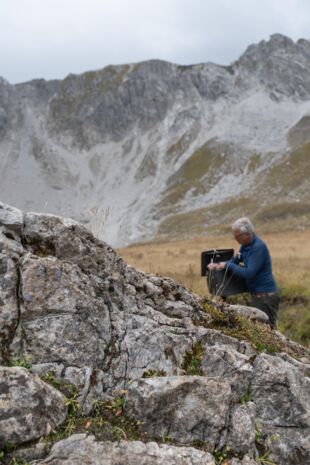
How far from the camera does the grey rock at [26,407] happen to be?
4191mm

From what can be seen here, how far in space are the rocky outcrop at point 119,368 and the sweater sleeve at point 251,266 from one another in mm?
2218

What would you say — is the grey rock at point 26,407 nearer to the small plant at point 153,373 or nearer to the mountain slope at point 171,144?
the small plant at point 153,373

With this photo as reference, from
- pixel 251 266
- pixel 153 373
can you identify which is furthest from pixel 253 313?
pixel 153 373

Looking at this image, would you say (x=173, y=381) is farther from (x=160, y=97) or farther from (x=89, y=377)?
(x=160, y=97)

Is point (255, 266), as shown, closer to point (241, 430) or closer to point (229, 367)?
point (229, 367)

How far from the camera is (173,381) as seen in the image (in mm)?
5020

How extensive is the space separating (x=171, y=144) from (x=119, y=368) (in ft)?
543

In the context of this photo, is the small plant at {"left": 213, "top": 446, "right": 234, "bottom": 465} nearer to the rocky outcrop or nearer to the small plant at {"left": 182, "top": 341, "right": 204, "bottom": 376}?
the rocky outcrop

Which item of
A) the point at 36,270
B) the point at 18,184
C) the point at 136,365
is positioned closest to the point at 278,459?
the point at 136,365

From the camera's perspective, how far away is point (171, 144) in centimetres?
16712

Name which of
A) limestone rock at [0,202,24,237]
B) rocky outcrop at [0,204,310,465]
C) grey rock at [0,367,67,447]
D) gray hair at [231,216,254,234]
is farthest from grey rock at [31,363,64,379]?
gray hair at [231,216,254,234]

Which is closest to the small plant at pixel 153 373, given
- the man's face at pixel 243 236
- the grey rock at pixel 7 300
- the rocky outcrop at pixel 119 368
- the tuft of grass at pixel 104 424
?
the rocky outcrop at pixel 119 368

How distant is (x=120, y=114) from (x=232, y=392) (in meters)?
193

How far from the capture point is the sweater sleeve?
8.50m
